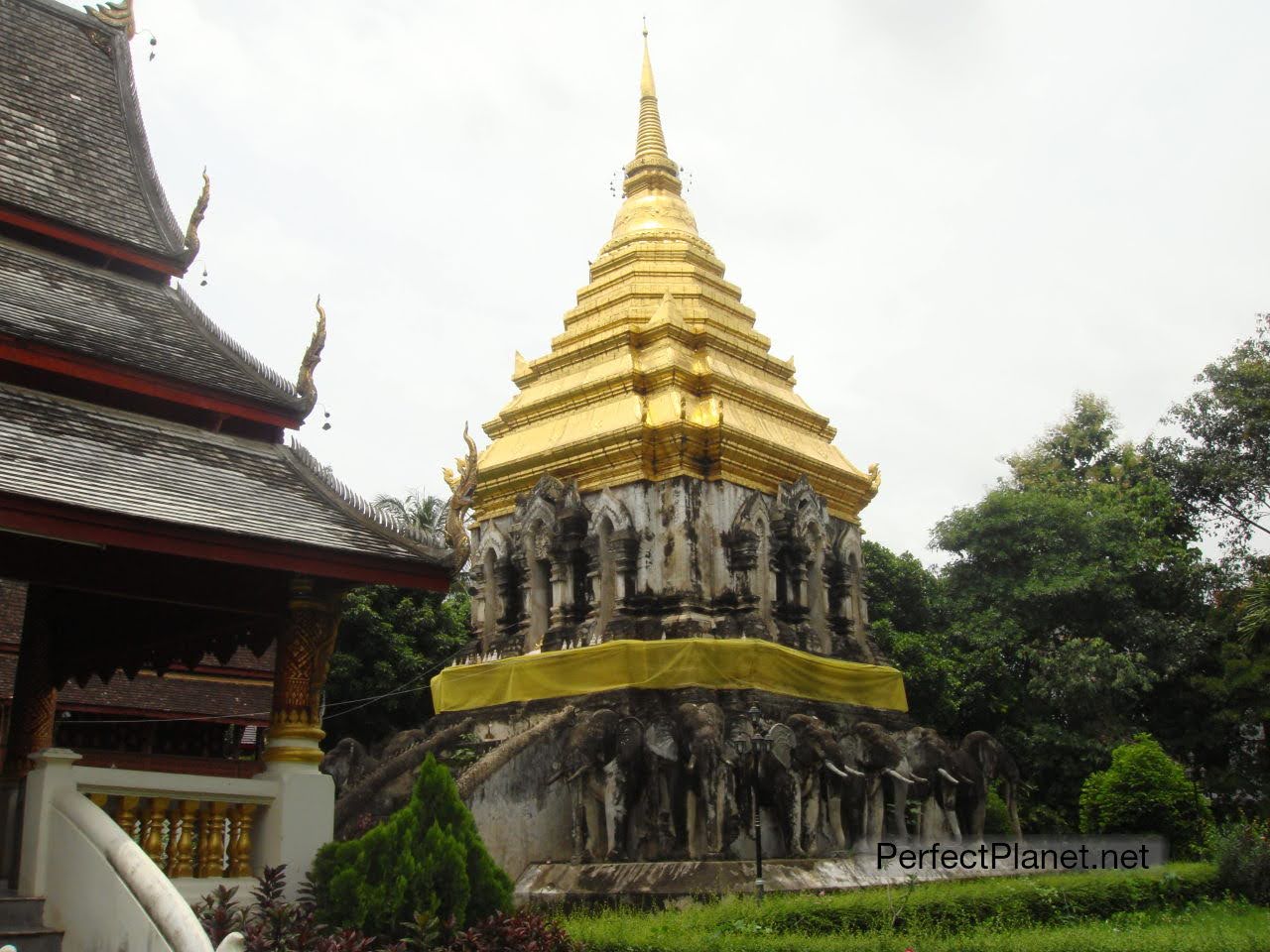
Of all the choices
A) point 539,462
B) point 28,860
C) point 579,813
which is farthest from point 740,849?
point 28,860

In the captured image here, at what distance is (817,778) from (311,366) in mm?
8364

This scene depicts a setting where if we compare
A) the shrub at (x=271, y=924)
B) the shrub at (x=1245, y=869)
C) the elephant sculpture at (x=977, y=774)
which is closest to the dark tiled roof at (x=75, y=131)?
the shrub at (x=271, y=924)

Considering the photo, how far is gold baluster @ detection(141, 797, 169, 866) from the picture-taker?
688 centimetres

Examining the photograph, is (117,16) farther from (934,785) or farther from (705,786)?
(934,785)

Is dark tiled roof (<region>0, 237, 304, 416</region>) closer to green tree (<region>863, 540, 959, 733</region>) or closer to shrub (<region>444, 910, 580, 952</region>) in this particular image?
shrub (<region>444, 910, 580, 952</region>)

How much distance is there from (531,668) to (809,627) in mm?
3708

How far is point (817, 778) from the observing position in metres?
14.6

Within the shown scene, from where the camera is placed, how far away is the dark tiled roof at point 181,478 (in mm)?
6957

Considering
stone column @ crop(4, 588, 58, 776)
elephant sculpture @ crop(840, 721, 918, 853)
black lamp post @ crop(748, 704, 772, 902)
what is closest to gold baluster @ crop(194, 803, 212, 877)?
stone column @ crop(4, 588, 58, 776)

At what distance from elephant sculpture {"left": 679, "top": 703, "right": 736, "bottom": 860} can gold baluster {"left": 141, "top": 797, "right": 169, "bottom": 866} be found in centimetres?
730

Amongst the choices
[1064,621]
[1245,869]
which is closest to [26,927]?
[1245,869]

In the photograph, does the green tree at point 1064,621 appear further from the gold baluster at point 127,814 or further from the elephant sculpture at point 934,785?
the gold baluster at point 127,814

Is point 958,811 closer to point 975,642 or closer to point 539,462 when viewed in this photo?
point 539,462

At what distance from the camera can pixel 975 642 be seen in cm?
2486
